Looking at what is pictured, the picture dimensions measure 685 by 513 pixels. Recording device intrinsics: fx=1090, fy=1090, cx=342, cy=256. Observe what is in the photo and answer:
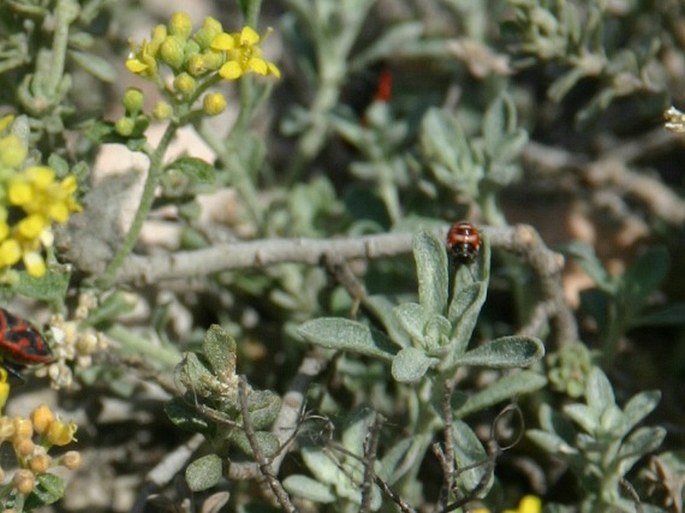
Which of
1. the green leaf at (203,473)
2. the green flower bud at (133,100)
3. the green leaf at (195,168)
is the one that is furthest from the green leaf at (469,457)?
the green flower bud at (133,100)

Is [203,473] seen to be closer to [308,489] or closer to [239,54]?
[308,489]

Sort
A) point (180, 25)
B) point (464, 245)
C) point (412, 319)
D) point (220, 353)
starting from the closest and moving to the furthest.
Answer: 1. point (220, 353)
2. point (180, 25)
3. point (412, 319)
4. point (464, 245)

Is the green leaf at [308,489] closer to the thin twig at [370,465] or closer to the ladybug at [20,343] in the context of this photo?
the thin twig at [370,465]

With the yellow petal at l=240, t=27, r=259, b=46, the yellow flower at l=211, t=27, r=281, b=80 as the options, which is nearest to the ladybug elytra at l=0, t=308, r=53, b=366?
the yellow flower at l=211, t=27, r=281, b=80

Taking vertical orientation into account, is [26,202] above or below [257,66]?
below

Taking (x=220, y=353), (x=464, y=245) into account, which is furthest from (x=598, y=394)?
(x=220, y=353)

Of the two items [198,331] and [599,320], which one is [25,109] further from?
[599,320]
